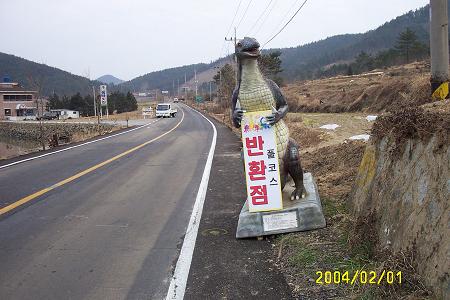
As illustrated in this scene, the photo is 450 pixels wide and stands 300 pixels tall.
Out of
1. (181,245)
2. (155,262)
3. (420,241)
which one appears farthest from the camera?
(181,245)

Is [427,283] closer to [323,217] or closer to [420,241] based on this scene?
[420,241]

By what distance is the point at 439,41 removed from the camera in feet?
20.4

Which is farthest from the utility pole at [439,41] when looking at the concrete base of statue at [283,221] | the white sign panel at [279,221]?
the white sign panel at [279,221]

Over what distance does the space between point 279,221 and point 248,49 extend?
7.22 ft

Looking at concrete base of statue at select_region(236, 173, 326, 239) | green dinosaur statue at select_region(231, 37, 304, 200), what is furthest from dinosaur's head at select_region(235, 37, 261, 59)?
concrete base of statue at select_region(236, 173, 326, 239)

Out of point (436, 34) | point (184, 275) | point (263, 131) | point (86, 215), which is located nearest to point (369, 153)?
point (263, 131)

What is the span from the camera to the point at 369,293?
3.34 meters

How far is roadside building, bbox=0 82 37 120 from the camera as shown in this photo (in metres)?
81.0

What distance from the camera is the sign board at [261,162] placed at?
16.9 ft

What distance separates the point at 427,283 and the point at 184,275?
221 centimetres

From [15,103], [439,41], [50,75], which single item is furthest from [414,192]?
[50,75]
